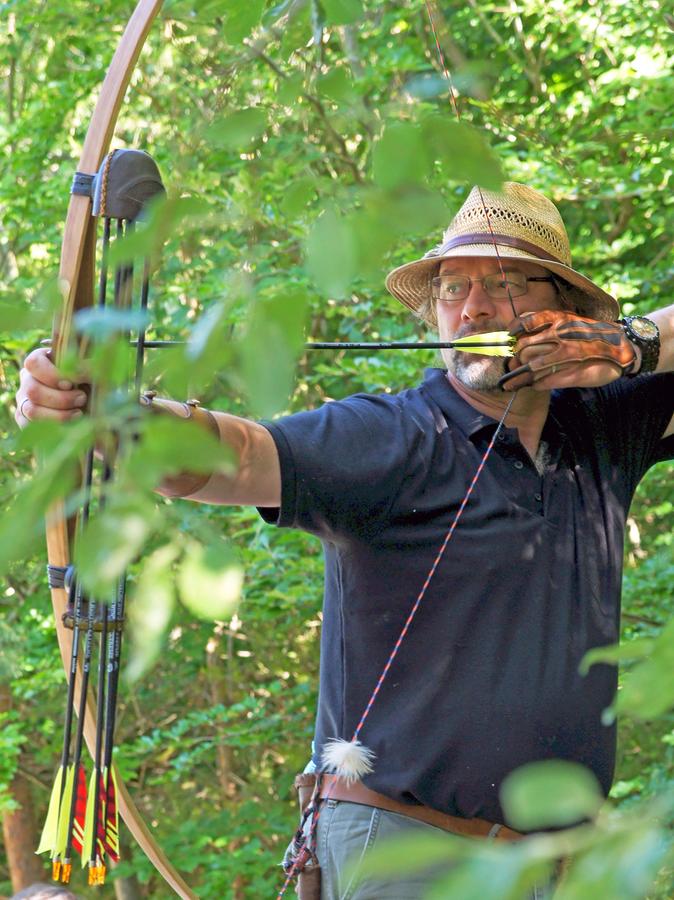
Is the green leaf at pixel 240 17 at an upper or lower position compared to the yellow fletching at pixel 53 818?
upper

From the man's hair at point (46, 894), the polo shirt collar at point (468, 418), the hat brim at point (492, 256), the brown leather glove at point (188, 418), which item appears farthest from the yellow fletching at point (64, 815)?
the man's hair at point (46, 894)

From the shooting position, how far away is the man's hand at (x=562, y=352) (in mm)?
1782

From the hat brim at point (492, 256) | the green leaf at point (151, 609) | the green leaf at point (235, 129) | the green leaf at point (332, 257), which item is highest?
the hat brim at point (492, 256)

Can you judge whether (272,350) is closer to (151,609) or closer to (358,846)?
(151,609)

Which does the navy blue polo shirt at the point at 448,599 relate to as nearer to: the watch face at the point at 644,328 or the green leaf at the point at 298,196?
the watch face at the point at 644,328

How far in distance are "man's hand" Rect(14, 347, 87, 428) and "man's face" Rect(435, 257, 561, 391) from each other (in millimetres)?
671

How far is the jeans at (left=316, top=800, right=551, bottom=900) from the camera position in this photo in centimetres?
157

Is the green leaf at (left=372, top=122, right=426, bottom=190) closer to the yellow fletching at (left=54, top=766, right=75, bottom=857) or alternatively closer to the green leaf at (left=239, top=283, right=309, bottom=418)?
the green leaf at (left=239, top=283, right=309, bottom=418)

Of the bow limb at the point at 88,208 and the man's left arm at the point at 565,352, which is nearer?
the bow limb at the point at 88,208

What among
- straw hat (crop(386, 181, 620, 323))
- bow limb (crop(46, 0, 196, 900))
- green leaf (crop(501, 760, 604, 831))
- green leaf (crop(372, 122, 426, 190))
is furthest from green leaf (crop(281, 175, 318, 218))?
straw hat (crop(386, 181, 620, 323))

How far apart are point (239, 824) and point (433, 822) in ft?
11.6

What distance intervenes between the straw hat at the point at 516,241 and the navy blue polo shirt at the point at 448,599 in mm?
291

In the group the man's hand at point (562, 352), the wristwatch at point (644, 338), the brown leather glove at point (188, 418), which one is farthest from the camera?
the wristwatch at point (644, 338)

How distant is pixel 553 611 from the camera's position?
1.70 metres
